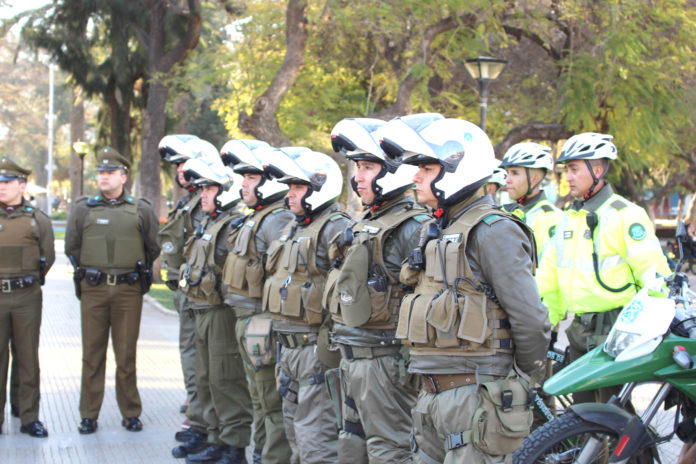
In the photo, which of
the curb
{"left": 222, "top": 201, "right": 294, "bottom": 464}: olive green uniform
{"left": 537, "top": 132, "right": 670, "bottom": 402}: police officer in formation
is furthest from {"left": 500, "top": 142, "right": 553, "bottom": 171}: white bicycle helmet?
the curb

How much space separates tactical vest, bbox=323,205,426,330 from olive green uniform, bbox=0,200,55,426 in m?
4.07

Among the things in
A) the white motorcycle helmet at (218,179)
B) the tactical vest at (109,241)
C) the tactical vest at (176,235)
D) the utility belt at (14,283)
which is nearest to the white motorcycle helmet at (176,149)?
the tactical vest at (176,235)

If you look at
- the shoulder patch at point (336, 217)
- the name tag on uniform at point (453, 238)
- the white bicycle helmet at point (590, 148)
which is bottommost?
the shoulder patch at point (336, 217)

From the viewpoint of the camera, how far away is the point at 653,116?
15.9m

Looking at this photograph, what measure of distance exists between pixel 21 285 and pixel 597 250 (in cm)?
513

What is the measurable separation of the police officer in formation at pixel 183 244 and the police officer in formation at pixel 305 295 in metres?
1.85

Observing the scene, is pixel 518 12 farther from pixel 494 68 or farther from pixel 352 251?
pixel 352 251

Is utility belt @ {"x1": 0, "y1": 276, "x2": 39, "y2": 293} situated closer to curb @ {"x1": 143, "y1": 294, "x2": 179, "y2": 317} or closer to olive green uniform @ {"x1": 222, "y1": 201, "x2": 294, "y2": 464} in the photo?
olive green uniform @ {"x1": 222, "y1": 201, "x2": 294, "y2": 464}

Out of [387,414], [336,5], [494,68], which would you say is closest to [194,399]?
[387,414]

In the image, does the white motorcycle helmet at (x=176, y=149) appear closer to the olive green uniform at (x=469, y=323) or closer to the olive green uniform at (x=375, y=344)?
the olive green uniform at (x=375, y=344)

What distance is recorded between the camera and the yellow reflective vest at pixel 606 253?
5074mm

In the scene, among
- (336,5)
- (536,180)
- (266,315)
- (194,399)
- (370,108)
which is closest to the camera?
(266,315)

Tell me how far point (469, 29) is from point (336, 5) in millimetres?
2953

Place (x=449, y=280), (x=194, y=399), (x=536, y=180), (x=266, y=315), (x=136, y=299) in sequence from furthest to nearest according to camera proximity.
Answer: (x=136, y=299) < (x=194, y=399) < (x=536, y=180) < (x=266, y=315) < (x=449, y=280)
